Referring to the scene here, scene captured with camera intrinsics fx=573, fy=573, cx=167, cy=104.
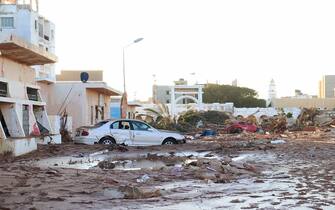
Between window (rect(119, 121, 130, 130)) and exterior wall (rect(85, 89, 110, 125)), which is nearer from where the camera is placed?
window (rect(119, 121, 130, 130))

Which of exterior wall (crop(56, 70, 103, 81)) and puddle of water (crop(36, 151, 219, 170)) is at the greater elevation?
exterior wall (crop(56, 70, 103, 81))

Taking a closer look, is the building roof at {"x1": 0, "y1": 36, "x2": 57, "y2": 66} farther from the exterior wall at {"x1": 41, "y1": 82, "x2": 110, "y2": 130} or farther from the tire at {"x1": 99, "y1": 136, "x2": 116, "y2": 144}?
the exterior wall at {"x1": 41, "y1": 82, "x2": 110, "y2": 130}

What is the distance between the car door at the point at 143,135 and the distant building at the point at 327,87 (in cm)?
12683

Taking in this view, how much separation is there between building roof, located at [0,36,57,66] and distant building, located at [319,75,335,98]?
425 feet

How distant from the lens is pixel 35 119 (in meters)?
25.6

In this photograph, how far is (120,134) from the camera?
84.9ft

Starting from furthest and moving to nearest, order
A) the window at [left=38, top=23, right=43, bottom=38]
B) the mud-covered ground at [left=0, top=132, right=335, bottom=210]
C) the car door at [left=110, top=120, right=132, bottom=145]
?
1. the window at [left=38, top=23, right=43, bottom=38]
2. the car door at [left=110, top=120, right=132, bottom=145]
3. the mud-covered ground at [left=0, top=132, right=335, bottom=210]

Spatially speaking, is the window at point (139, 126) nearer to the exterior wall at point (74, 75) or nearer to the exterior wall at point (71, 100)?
the exterior wall at point (71, 100)

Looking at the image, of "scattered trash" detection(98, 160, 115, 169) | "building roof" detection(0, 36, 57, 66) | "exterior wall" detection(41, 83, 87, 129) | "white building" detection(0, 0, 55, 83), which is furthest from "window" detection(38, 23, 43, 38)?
"scattered trash" detection(98, 160, 115, 169)

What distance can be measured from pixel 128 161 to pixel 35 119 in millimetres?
8622

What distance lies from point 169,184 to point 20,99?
40.5ft

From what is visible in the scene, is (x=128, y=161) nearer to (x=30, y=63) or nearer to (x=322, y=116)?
(x=30, y=63)

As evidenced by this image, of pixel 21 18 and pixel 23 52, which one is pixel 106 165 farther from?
pixel 21 18

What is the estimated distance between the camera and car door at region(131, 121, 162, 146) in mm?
26047
